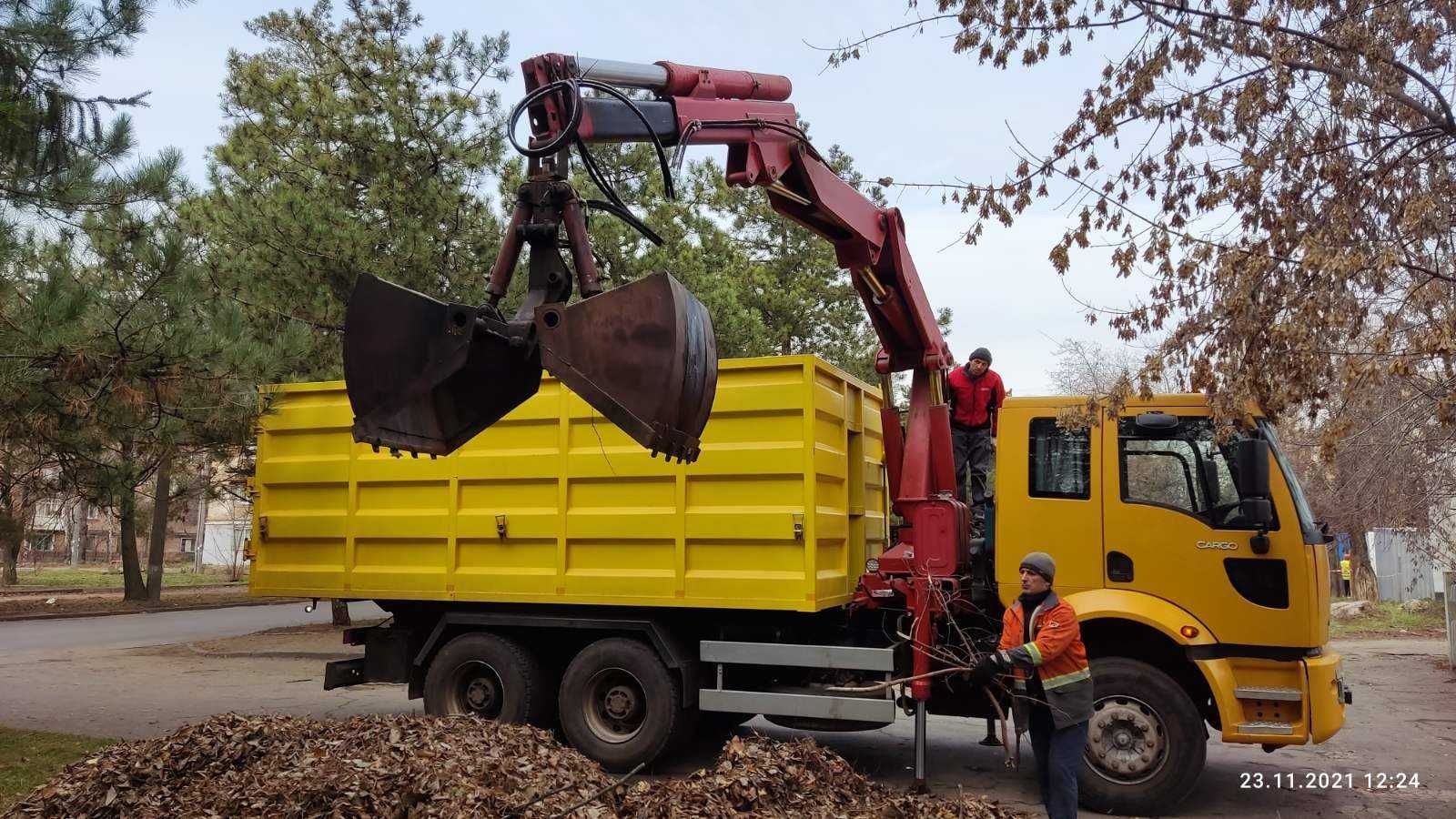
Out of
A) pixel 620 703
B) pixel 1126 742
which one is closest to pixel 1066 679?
pixel 1126 742

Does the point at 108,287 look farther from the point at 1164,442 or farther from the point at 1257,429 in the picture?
the point at 1257,429

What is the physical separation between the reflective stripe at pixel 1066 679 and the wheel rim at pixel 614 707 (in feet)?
10.0

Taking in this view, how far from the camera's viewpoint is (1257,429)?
678cm

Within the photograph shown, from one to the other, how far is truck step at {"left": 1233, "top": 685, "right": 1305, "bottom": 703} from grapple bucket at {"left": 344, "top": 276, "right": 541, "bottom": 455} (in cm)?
478

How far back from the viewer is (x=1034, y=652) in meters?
5.45

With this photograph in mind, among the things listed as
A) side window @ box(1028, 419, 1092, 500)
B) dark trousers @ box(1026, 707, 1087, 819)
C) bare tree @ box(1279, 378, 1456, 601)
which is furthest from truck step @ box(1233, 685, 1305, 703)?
bare tree @ box(1279, 378, 1456, 601)

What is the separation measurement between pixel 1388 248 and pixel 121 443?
803 cm

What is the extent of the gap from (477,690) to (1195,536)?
5.15m

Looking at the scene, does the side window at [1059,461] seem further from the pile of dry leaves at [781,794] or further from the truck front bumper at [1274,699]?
the pile of dry leaves at [781,794]

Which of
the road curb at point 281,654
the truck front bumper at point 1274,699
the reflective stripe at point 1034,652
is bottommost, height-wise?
the road curb at point 281,654

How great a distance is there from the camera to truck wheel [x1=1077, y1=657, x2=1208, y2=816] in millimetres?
6465

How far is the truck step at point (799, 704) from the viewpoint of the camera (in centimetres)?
698

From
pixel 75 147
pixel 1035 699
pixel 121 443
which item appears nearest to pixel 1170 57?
pixel 1035 699

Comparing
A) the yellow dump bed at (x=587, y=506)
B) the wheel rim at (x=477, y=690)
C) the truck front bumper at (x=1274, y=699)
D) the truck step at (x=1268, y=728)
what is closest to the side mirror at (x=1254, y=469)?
the truck front bumper at (x=1274, y=699)
